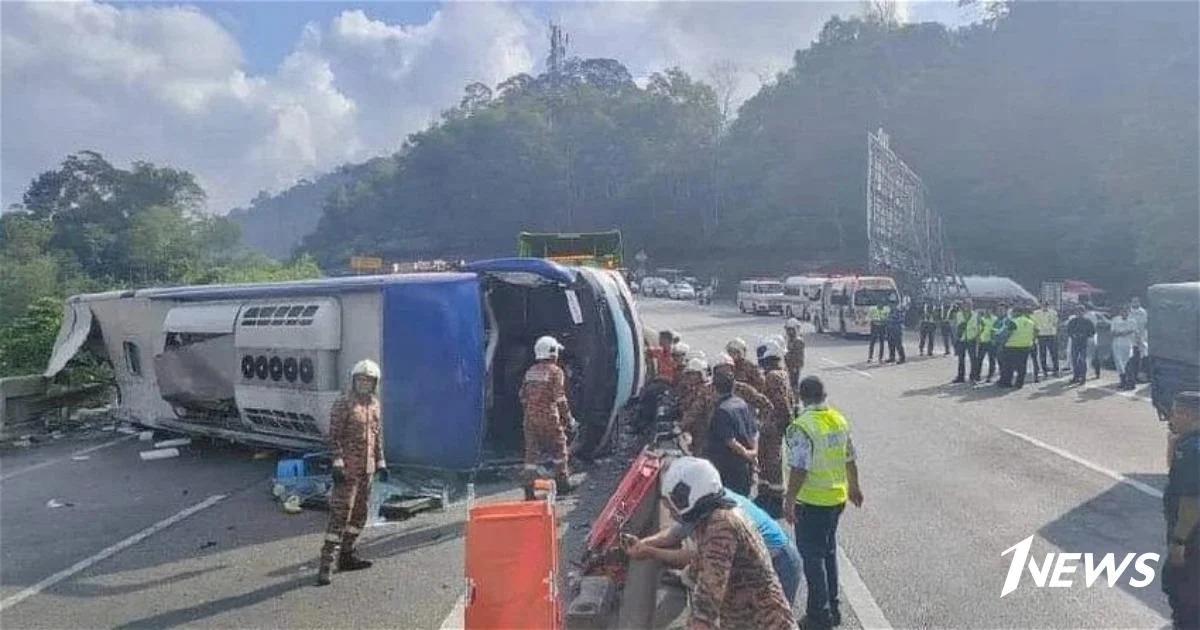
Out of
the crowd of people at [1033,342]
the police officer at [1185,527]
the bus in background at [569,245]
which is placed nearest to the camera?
the police officer at [1185,527]

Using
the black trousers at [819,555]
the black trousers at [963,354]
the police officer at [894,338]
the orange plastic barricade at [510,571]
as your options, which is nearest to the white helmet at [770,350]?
the black trousers at [819,555]

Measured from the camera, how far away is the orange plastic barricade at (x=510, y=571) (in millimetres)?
5016

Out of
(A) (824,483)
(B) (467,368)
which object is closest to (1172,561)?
(A) (824,483)

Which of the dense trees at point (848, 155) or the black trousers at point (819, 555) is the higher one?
the dense trees at point (848, 155)

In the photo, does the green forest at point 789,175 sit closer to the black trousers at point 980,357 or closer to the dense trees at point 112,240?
the dense trees at point 112,240

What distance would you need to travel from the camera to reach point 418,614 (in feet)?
20.6

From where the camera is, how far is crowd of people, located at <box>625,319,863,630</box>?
156 inches

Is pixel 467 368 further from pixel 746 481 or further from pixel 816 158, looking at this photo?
pixel 816 158

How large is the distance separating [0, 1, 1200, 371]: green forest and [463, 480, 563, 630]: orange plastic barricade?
61.2 ft

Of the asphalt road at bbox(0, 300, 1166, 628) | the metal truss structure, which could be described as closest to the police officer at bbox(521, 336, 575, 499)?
the asphalt road at bbox(0, 300, 1166, 628)

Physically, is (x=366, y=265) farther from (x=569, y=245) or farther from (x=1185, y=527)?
(x=1185, y=527)

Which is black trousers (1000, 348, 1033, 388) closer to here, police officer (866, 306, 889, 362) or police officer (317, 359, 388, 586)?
police officer (866, 306, 889, 362)

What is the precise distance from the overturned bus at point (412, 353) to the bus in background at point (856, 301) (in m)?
19.9

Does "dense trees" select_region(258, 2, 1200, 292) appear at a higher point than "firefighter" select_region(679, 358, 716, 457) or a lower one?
higher
